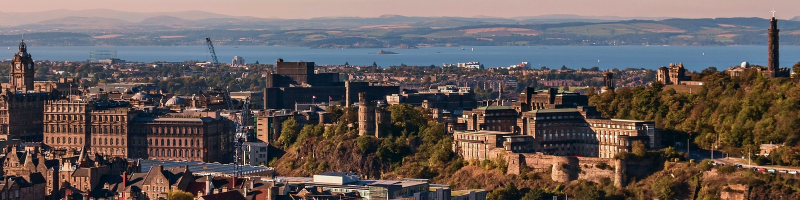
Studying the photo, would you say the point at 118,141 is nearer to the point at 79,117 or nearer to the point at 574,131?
the point at 79,117

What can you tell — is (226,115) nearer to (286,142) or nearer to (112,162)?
(286,142)

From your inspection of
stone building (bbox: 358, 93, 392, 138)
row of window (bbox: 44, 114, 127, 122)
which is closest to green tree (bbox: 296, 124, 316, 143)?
stone building (bbox: 358, 93, 392, 138)

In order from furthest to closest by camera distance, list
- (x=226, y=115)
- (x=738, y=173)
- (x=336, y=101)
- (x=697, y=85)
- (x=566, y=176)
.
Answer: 1. (x=336, y=101)
2. (x=226, y=115)
3. (x=697, y=85)
4. (x=566, y=176)
5. (x=738, y=173)

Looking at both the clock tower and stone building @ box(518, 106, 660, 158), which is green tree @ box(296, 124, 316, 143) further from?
the clock tower

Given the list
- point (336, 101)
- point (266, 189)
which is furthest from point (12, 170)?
point (336, 101)

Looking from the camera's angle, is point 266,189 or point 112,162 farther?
point 112,162

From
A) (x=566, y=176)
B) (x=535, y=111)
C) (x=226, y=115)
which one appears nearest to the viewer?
(x=566, y=176)

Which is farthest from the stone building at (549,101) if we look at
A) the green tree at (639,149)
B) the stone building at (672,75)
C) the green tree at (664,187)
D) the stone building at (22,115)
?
the stone building at (22,115)
